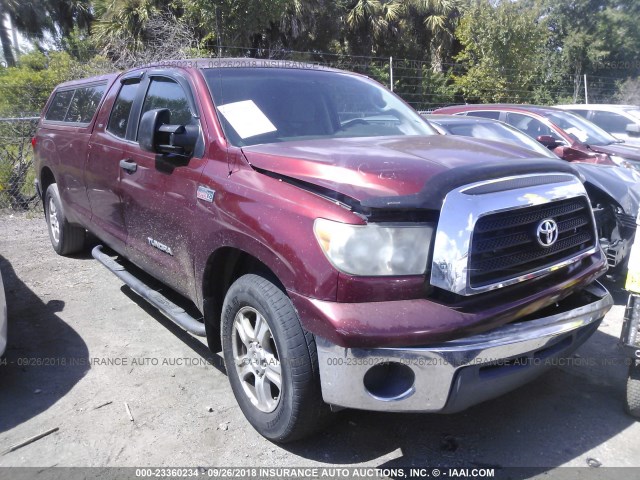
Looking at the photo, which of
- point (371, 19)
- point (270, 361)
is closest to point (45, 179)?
point (270, 361)

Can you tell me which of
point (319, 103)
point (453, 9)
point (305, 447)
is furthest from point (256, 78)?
point (453, 9)

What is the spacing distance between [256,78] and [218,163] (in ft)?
2.69

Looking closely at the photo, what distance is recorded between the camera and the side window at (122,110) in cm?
430

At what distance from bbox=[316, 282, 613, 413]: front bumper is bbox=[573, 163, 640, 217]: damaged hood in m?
2.94

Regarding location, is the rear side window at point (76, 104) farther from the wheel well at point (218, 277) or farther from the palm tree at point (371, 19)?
the palm tree at point (371, 19)

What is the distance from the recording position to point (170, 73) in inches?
150

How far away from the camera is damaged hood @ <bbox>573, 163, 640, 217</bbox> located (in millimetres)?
5035

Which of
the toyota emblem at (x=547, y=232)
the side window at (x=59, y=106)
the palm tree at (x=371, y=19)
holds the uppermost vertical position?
the palm tree at (x=371, y=19)

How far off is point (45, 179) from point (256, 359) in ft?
15.6

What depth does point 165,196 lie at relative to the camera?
3514mm

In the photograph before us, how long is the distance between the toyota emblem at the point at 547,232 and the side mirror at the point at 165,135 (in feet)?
6.58

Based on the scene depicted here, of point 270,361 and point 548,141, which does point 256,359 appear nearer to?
point 270,361

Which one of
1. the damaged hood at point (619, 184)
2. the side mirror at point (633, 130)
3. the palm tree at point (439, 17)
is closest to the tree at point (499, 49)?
the palm tree at point (439, 17)

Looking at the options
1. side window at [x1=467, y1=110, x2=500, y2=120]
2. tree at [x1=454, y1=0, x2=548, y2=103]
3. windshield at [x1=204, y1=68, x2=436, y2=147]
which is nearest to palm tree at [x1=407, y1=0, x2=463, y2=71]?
tree at [x1=454, y1=0, x2=548, y2=103]
